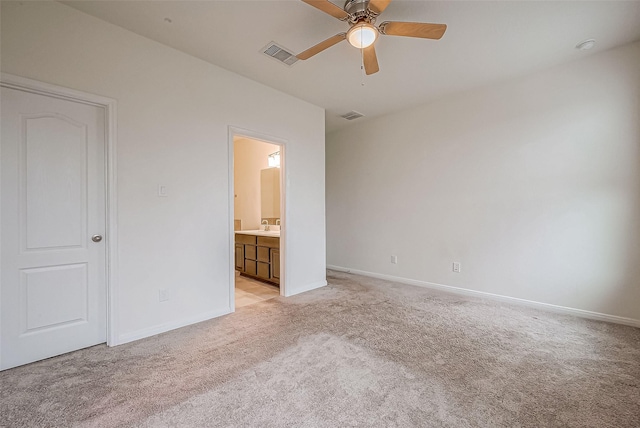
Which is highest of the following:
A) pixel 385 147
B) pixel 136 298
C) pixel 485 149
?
pixel 385 147

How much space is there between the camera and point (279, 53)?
2.72 meters

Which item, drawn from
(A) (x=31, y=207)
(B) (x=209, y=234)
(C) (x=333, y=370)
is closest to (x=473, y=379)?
(C) (x=333, y=370)

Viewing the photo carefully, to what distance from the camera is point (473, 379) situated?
5.99 ft

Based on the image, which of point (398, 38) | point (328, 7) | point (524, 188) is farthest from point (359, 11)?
point (524, 188)

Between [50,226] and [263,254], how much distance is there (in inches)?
100

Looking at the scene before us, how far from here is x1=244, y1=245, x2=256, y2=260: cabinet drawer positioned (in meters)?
4.54

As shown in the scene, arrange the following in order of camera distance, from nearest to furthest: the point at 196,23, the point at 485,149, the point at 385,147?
1. the point at 196,23
2. the point at 485,149
3. the point at 385,147

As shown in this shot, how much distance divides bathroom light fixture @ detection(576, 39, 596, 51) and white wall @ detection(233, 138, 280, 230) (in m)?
4.31

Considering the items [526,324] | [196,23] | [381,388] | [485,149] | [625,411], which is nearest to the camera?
[625,411]

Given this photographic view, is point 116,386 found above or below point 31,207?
below

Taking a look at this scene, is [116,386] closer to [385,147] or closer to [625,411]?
[625,411]

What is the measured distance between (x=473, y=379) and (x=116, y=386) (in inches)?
92.5

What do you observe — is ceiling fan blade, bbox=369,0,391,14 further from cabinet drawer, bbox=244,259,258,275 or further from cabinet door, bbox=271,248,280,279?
cabinet drawer, bbox=244,259,258,275

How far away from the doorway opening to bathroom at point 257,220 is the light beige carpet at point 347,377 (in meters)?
1.06
